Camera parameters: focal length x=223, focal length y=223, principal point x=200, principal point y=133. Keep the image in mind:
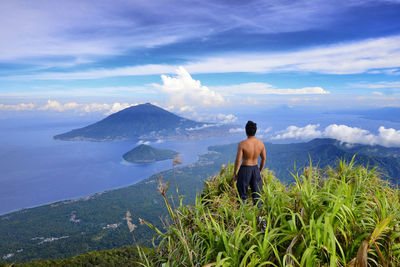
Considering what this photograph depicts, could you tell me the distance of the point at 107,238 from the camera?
298ft

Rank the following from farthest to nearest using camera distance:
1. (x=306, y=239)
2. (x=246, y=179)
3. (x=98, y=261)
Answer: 1. (x=98, y=261)
2. (x=246, y=179)
3. (x=306, y=239)

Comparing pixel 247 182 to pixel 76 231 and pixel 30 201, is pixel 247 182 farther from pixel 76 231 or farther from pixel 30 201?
pixel 30 201

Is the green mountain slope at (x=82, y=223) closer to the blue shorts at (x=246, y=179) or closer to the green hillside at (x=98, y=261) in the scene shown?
the green hillside at (x=98, y=261)

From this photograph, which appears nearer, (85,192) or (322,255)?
(322,255)

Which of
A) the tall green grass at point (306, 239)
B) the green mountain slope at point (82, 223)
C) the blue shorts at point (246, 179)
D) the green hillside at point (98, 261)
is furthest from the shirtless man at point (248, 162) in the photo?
the green mountain slope at point (82, 223)

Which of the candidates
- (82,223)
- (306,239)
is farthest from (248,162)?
(82,223)

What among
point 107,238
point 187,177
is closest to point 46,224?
point 107,238

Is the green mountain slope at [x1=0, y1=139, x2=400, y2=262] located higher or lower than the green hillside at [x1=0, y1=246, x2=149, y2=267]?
lower

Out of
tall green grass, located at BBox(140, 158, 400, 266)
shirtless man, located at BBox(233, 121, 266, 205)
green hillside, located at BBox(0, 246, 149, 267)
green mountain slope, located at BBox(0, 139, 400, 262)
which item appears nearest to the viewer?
tall green grass, located at BBox(140, 158, 400, 266)

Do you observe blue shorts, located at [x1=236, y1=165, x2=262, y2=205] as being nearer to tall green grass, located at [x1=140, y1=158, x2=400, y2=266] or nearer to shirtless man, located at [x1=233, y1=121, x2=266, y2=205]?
shirtless man, located at [x1=233, y1=121, x2=266, y2=205]

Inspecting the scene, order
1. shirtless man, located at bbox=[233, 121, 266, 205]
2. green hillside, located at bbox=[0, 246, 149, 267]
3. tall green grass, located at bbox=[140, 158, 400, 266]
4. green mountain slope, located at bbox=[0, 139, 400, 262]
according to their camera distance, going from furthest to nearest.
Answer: green mountain slope, located at bbox=[0, 139, 400, 262]
green hillside, located at bbox=[0, 246, 149, 267]
shirtless man, located at bbox=[233, 121, 266, 205]
tall green grass, located at bbox=[140, 158, 400, 266]

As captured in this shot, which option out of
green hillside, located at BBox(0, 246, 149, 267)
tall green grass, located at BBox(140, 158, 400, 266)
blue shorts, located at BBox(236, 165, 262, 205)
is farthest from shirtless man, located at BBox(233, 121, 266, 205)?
green hillside, located at BBox(0, 246, 149, 267)

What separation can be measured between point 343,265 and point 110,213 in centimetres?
13862

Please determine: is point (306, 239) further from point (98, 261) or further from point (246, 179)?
point (98, 261)
